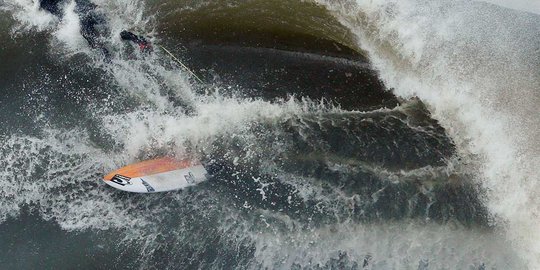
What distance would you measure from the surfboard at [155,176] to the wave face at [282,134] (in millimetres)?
305

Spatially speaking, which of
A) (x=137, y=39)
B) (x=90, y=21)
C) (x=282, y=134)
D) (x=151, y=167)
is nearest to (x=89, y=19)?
(x=90, y=21)

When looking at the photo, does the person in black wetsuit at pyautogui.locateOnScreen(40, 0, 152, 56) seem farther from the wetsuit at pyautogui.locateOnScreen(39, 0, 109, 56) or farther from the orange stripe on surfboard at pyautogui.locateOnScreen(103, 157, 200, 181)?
the orange stripe on surfboard at pyautogui.locateOnScreen(103, 157, 200, 181)

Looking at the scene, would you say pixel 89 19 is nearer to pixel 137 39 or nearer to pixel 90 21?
pixel 90 21

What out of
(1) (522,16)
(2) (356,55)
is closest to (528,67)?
(1) (522,16)

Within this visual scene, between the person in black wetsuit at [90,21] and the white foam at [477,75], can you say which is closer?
the white foam at [477,75]

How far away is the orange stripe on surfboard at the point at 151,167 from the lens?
13.2 metres

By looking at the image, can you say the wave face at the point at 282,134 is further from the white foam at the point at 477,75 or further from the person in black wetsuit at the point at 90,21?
the person in black wetsuit at the point at 90,21

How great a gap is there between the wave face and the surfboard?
1.00 feet

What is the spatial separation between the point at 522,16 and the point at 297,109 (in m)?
6.42

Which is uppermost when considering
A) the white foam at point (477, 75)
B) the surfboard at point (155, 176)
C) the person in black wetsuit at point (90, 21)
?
the white foam at point (477, 75)

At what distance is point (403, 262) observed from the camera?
40.4 feet

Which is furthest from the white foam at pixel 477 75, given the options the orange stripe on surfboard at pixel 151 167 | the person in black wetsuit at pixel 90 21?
the person in black wetsuit at pixel 90 21

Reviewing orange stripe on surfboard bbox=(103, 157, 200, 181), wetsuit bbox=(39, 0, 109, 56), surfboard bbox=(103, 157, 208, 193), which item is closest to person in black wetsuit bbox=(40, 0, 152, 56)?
wetsuit bbox=(39, 0, 109, 56)

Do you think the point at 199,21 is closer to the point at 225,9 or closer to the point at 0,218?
the point at 225,9
